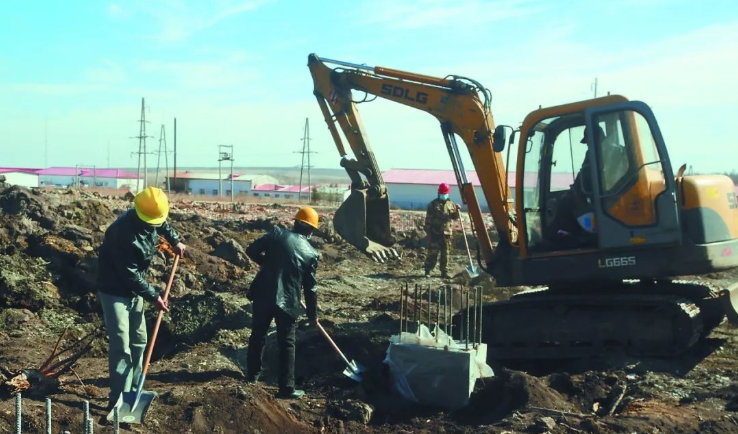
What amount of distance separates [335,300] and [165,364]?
4355mm

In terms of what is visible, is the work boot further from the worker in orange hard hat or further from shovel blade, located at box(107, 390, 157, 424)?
shovel blade, located at box(107, 390, 157, 424)

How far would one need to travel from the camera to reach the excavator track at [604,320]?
27.5 ft

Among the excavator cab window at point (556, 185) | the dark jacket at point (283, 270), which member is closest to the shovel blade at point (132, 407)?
the dark jacket at point (283, 270)

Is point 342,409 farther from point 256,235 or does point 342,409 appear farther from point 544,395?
point 256,235

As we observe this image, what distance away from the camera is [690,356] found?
8750 mm

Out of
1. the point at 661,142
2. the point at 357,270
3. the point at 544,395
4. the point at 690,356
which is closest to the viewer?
the point at 544,395

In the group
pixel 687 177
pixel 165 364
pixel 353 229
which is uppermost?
pixel 687 177

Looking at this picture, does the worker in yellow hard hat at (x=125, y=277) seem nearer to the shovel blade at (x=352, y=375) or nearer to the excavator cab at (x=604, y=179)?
the shovel blade at (x=352, y=375)

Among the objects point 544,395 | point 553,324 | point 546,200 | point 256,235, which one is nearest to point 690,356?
point 553,324

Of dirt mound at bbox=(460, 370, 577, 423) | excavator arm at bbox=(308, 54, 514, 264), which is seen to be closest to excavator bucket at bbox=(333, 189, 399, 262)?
excavator arm at bbox=(308, 54, 514, 264)

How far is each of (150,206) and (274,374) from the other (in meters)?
2.70

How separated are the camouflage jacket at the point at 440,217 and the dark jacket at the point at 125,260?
352 inches

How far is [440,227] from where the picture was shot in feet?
48.9

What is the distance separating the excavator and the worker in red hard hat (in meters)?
4.71
